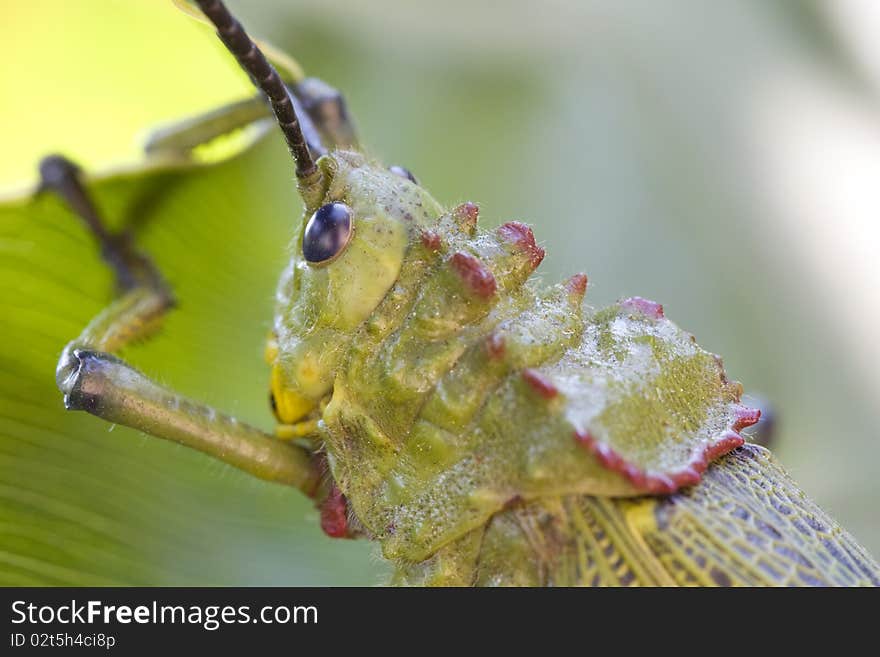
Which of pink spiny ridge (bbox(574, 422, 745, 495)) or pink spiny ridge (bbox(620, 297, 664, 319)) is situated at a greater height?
pink spiny ridge (bbox(620, 297, 664, 319))

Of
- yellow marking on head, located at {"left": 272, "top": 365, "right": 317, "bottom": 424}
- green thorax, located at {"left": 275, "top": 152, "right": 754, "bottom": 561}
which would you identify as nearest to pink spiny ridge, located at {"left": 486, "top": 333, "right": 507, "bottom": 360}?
green thorax, located at {"left": 275, "top": 152, "right": 754, "bottom": 561}

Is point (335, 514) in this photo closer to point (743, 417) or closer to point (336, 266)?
point (336, 266)

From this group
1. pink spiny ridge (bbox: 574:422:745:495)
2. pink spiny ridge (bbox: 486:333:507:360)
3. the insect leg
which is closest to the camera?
pink spiny ridge (bbox: 574:422:745:495)

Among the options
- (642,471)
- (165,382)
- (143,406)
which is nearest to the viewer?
(642,471)

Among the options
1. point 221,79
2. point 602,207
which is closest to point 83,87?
point 221,79

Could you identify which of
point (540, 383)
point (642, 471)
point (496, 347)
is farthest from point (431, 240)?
point (642, 471)

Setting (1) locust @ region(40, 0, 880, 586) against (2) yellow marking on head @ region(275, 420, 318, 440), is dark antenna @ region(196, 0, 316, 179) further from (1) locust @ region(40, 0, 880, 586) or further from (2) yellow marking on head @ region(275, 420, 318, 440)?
(2) yellow marking on head @ region(275, 420, 318, 440)
